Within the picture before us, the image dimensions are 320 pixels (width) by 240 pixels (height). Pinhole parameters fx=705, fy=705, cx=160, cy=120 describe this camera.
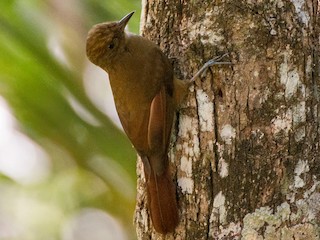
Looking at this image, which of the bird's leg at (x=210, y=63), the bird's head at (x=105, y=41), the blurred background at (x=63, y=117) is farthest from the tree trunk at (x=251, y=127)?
the blurred background at (x=63, y=117)

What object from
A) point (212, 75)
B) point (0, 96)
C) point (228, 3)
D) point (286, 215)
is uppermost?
point (0, 96)

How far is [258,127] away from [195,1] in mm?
653

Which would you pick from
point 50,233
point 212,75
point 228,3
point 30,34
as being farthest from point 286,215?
point 50,233

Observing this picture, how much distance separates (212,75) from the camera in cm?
308

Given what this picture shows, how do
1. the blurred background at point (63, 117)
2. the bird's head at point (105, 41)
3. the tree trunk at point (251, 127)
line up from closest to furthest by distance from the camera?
1. the tree trunk at point (251, 127)
2. the bird's head at point (105, 41)
3. the blurred background at point (63, 117)

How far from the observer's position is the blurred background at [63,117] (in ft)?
12.4

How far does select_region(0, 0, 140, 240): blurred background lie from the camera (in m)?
3.79

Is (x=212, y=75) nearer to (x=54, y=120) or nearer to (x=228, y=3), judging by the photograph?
(x=228, y=3)

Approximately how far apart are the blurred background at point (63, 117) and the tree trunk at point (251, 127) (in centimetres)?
91

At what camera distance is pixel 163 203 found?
3.09m

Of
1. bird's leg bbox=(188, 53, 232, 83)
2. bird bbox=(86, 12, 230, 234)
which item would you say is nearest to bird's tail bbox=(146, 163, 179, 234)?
bird bbox=(86, 12, 230, 234)

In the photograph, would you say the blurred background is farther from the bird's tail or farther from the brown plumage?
the bird's tail

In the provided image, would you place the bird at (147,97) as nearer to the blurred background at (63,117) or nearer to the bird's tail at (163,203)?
the bird's tail at (163,203)

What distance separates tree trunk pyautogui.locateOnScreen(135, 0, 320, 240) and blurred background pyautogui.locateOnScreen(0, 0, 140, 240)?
0.91 m
